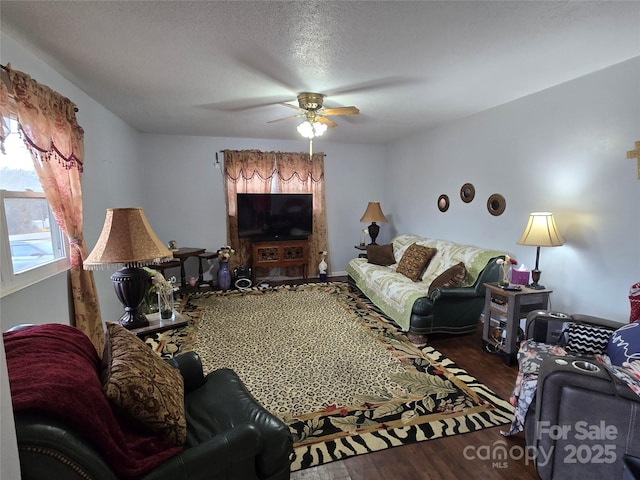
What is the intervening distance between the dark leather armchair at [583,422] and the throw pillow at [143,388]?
1.63 metres

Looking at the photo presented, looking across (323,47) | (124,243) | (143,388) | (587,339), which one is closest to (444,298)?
(587,339)

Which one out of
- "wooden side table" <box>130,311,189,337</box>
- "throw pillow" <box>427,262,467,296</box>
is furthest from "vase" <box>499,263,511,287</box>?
"wooden side table" <box>130,311,189,337</box>

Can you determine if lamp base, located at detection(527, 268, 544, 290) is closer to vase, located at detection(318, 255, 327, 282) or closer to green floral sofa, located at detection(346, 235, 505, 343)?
green floral sofa, located at detection(346, 235, 505, 343)

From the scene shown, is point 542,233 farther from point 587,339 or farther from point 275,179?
point 275,179

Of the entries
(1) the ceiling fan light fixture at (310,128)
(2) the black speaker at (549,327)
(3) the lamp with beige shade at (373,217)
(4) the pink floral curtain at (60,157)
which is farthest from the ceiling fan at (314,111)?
(3) the lamp with beige shade at (373,217)

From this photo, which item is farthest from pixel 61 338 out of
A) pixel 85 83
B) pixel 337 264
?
pixel 337 264

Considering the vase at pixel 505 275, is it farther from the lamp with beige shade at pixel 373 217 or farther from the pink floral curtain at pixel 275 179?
the pink floral curtain at pixel 275 179

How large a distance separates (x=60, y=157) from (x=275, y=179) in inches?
128

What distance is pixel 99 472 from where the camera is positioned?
839 mm

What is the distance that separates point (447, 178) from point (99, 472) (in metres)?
4.33

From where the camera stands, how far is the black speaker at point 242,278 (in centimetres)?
484

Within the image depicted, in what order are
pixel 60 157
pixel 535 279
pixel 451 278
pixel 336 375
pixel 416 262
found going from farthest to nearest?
pixel 416 262
pixel 451 278
pixel 535 279
pixel 336 375
pixel 60 157

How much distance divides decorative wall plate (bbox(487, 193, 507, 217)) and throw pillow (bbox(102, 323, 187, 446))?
342 centimetres

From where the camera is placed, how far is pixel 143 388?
3.73 feet
